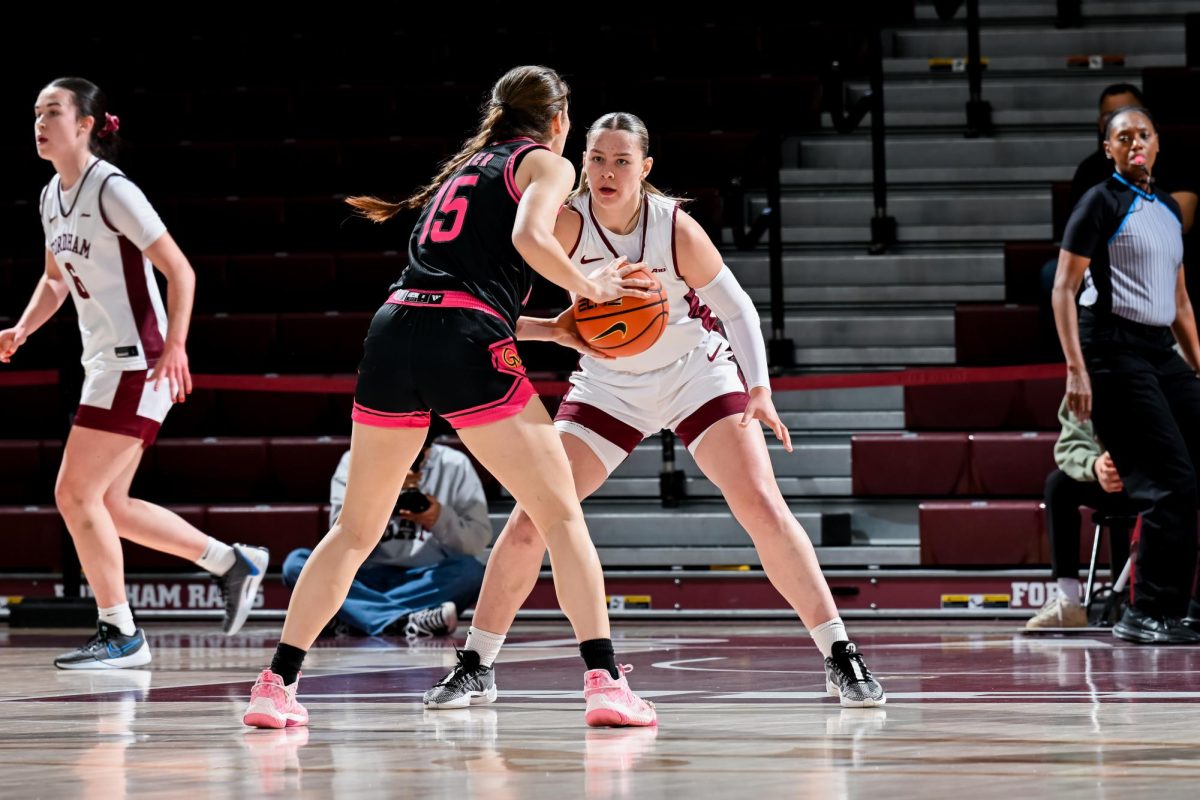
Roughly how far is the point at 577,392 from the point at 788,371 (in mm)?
4686

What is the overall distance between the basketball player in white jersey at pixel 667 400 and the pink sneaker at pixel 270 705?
0.46 meters

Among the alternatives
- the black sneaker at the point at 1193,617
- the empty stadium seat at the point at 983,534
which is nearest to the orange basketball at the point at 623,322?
the black sneaker at the point at 1193,617

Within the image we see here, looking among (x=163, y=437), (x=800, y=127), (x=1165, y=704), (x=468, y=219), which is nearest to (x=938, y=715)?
(x=1165, y=704)

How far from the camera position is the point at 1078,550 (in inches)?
262

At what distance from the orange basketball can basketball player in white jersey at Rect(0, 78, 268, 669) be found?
6.33ft

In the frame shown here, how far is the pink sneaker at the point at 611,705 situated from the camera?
11.8ft

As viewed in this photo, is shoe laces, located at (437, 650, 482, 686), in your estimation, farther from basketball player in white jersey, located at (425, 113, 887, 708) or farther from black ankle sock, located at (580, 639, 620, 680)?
black ankle sock, located at (580, 639, 620, 680)

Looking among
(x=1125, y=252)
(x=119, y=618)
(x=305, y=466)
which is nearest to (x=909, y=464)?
(x=1125, y=252)

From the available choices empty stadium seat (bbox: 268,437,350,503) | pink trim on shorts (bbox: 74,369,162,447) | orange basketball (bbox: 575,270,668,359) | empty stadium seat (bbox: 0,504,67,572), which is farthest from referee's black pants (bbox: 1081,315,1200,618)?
empty stadium seat (bbox: 0,504,67,572)

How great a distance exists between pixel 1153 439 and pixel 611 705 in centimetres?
290

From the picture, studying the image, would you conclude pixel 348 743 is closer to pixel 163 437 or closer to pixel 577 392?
pixel 577 392

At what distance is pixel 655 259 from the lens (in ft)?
13.5

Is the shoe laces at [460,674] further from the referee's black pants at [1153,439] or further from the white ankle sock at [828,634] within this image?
the referee's black pants at [1153,439]

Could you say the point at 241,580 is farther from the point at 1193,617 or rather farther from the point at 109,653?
the point at 1193,617
